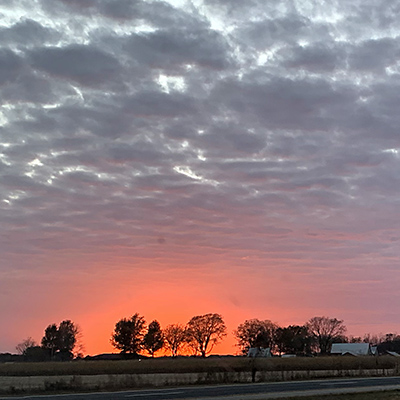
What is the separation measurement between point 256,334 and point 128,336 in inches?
1538

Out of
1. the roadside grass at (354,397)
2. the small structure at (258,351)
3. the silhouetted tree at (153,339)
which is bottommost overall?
the roadside grass at (354,397)

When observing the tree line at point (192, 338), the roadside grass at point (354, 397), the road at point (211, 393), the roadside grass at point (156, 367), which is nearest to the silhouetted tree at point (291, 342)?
the tree line at point (192, 338)

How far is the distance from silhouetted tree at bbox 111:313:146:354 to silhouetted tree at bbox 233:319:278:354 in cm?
3186

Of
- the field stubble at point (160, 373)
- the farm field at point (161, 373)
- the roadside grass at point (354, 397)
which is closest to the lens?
the roadside grass at point (354, 397)

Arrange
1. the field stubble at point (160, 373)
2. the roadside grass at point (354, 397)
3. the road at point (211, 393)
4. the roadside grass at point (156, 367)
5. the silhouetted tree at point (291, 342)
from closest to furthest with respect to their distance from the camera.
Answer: the roadside grass at point (354, 397) < the road at point (211, 393) < the field stubble at point (160, 373) < the roadside grass at point (156, 367) < the silhouetted tree at point (291, 342)

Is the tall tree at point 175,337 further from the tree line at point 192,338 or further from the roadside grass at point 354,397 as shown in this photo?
the roadside grass at point 354,397

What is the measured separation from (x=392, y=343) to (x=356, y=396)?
161838 mm

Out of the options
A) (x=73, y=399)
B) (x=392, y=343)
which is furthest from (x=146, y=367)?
(x=392, y=343)

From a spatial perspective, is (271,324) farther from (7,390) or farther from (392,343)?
(7,390)

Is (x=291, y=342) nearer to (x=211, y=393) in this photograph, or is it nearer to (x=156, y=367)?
(x=156, y=367)

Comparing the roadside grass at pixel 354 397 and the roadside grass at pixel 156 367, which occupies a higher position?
the roadside grass at pixel 156 367

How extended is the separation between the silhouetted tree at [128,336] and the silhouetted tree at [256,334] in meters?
31.9

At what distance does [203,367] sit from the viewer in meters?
65.5

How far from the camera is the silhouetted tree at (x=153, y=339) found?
12975 centimetres
